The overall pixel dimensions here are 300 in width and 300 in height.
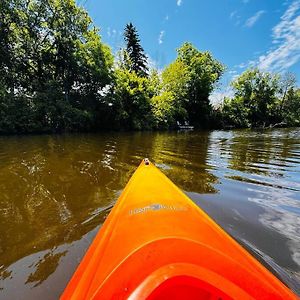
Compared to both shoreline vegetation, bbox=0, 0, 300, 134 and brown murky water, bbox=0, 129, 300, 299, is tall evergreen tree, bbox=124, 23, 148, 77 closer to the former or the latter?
shoreline vegetation, bbox=0, 0, 300, 134

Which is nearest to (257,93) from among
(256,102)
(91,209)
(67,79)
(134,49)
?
(256,102)

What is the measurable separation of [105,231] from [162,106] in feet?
91.0

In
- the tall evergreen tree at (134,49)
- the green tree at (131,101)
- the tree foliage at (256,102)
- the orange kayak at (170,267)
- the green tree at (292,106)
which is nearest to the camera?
the orange kayak at (170,267)

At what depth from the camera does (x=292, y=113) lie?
4716 centimetres

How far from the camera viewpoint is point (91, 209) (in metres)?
Result: 3.71

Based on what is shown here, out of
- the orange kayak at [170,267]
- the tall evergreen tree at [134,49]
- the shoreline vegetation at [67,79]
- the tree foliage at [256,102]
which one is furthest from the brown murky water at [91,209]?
the tree foliage at [256,102]

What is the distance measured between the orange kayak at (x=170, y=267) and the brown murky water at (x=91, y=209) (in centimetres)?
69

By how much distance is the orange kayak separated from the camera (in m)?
1.34

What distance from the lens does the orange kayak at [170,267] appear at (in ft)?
4.40

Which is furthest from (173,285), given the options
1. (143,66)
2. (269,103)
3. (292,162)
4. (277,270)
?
(269,103)

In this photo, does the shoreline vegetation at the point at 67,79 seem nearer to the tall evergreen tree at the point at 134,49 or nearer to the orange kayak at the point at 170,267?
the tall evergreen tree at the point at 134,49

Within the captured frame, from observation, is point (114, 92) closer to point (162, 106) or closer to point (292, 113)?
point (162, 106)

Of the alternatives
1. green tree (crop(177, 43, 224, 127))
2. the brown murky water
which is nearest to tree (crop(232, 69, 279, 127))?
green tree (crop(177, 43, 224, 127))

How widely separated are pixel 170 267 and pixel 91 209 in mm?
2460
